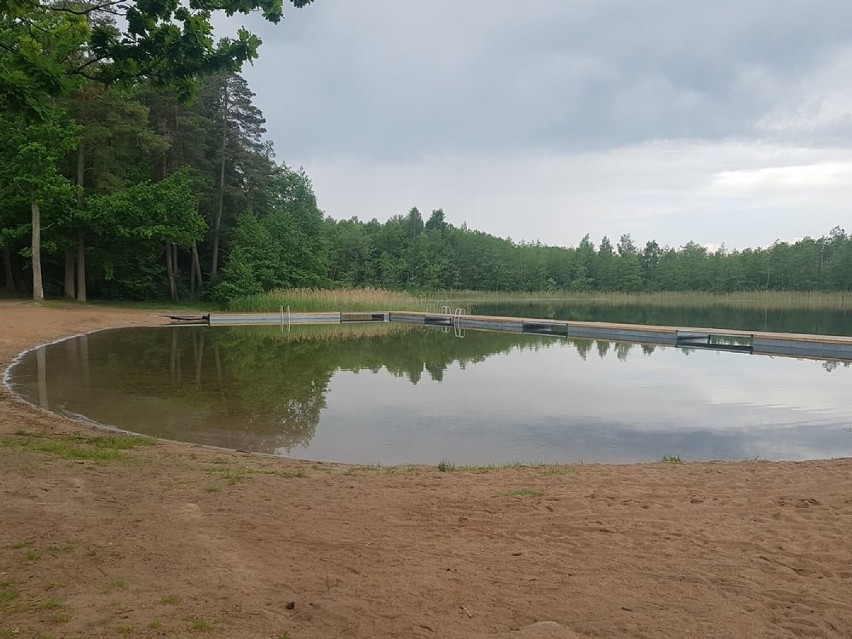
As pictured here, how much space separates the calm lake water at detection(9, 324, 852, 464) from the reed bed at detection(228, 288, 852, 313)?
11893mm

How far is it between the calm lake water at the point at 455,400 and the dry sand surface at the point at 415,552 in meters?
1.50

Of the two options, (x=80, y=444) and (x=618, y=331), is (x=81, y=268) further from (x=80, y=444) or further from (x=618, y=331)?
(x=80, y=444)

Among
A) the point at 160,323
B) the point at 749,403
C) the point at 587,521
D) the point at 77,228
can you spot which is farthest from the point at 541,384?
the point at 77,228

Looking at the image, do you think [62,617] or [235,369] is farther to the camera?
[235,369]

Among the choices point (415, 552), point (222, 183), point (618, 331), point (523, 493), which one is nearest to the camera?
point (415, 552)

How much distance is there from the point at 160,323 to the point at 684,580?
72.2 feet

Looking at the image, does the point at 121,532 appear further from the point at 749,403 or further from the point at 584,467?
the point at 749,403

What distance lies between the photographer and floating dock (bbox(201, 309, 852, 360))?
50.1ft

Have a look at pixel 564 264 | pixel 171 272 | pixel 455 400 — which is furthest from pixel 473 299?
pixel 455 400

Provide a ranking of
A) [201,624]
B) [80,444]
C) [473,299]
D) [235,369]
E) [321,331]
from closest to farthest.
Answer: [201,624], [80,444], [235,369], [321,331], [473,299]

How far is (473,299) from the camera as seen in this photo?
49406mm

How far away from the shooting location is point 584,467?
211 inches

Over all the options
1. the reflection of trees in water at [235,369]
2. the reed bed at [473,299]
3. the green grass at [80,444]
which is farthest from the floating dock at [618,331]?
the green grass at [80,444]

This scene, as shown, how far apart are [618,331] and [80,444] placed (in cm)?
1653
